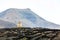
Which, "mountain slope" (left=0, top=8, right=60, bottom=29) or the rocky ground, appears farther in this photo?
"mountain slope" (left=0, top=8, right=60, bottom=29)

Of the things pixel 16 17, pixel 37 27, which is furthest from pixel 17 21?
pixel 37 27

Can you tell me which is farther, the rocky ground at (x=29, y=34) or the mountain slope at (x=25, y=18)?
the mountain slope at (x=25, y=18)

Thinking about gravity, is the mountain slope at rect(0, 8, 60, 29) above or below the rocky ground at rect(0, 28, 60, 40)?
above

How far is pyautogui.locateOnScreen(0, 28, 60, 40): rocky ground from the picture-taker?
6.77ft

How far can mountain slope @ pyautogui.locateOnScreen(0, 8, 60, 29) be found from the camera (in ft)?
7.25

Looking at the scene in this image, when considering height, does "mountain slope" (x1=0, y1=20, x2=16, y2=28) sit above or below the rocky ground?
above

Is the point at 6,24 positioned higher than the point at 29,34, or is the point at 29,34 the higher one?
the point at 6,24

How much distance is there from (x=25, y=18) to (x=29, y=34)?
0.27m

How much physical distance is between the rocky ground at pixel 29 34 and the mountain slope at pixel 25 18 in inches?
4.3

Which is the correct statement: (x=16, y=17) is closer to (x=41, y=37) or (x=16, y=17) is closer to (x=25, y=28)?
(x=25, y=28)

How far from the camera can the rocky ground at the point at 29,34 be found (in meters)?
2.06

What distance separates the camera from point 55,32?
2076mm

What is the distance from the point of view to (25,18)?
7.48 feet

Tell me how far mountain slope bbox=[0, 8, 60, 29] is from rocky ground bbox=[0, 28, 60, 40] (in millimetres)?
110
